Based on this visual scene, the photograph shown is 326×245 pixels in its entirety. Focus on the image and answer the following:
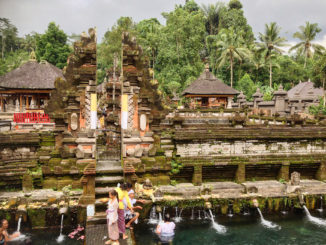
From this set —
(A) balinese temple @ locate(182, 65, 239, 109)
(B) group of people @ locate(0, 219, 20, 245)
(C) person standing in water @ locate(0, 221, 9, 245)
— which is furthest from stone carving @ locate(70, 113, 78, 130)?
(A) balinese temple @ locate(182, 65, 239, 109)

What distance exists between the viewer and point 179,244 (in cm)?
709

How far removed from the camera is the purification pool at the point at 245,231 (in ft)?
24.0

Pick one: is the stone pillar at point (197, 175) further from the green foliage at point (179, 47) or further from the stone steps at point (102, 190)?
the green foliage at point (179, 47)

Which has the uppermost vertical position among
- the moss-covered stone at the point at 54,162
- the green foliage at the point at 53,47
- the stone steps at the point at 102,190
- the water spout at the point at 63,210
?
the green foliage at the point at 53,47

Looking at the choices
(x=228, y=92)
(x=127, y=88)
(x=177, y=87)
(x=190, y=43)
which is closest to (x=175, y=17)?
(x=190, y=43)

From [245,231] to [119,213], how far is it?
13.2 ft

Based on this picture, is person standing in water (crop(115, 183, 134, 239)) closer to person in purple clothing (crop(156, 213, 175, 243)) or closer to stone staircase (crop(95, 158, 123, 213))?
person in purple clothing (crop(156, 213, 175, 243))

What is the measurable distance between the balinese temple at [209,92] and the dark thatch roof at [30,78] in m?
15.4

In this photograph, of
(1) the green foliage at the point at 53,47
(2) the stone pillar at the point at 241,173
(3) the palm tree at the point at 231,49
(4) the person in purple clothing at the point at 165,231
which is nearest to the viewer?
(4) the person in purple clothing at the point at 165,231

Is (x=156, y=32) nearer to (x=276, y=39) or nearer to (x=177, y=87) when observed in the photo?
(x=177, y=87)

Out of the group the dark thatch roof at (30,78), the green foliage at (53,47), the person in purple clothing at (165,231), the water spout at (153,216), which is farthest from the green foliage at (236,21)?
the person in purple clothing at (165,231)

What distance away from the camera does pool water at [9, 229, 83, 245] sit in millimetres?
6758

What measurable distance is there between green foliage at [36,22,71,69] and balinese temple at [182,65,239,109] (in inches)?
896

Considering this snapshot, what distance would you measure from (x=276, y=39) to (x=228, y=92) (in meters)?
25.1
